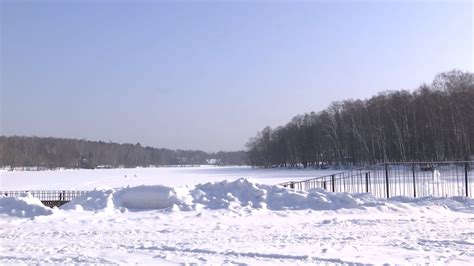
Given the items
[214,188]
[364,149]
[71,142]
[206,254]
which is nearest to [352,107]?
[364,149]

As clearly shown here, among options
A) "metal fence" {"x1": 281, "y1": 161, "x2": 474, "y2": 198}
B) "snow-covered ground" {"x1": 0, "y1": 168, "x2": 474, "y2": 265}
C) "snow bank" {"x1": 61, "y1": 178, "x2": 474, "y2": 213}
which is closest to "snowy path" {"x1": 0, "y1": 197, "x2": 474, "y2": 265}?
"snow-covered ground" {"x1": 0, "y1": 168, "x2": 474, "y2": 265}

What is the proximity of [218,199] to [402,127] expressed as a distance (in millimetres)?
62389

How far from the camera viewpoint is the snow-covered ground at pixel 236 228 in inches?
362

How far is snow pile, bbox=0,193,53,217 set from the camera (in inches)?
632

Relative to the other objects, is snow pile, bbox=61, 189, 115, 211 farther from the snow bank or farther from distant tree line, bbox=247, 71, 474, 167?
distant tree line, bbox=247, 71, 474, 167

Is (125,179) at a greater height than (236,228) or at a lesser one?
lesser

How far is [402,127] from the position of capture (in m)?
74.1

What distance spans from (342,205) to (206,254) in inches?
306

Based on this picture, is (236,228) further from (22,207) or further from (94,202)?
(22,207)

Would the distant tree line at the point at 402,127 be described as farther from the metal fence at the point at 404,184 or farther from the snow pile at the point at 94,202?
the snow pile at the point at 94,202

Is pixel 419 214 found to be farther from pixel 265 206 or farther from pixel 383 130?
pixel 383 130

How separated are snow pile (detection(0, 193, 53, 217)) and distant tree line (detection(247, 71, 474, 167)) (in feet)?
185

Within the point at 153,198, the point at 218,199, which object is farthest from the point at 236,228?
the point at 153,198

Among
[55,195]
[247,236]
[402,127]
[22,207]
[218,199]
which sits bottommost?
[55,195]
